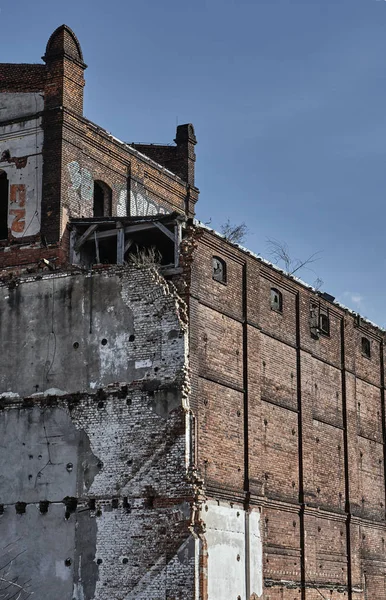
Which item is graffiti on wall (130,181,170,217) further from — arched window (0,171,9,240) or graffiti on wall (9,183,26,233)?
graffiti on wall (9,183,26,233)

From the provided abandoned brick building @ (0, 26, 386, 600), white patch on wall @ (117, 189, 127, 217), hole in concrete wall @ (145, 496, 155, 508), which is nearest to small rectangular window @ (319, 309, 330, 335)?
abandoned brick building @ (0, 26, 386, 600)

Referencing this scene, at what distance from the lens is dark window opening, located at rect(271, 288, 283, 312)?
28766 millimetres

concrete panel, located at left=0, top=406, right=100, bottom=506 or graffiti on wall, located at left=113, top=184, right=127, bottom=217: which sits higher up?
graffiti on wall, located at left=113, top=184, right=127, bottom=217

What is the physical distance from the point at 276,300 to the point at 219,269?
335 centimetres

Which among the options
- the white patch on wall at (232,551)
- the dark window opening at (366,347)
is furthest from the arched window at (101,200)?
the dark window opening at (366,347)

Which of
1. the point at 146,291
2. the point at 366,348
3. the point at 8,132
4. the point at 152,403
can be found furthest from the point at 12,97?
the point at 366,348

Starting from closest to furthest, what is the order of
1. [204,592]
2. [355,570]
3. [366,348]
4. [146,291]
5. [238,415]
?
[204,592], [146,291], [238,415], [355,570], [366,348]

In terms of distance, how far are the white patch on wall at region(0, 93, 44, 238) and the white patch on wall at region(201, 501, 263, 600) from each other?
26.3 feet

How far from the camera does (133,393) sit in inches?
929

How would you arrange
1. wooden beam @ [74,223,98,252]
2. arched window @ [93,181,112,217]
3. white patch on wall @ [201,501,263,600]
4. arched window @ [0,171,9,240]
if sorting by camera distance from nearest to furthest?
1. white patch on wall @ [201,501,263,600]
2. wooden beam @ [74,223,98,252]
3. arched window @ [0,171,9,240]
4. arched window @ [93,181,112,217]

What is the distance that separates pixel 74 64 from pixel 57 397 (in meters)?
8.33

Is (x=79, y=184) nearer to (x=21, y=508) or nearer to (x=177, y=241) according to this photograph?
(x=177, y=241)

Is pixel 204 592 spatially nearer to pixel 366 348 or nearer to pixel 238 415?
pixel 238 415

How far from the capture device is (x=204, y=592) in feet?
73.9
